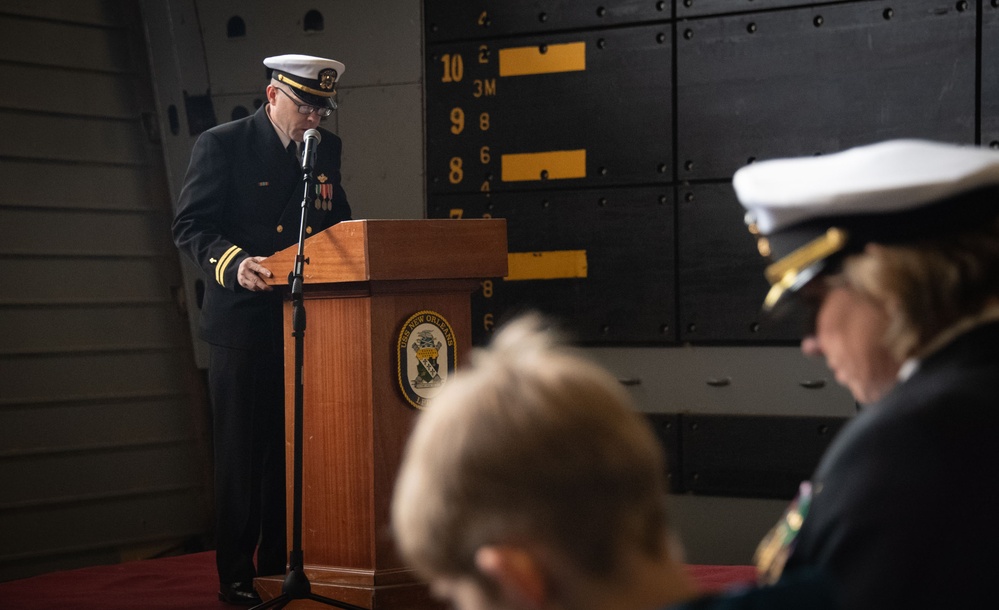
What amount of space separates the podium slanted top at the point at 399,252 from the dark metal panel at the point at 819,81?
1.22m

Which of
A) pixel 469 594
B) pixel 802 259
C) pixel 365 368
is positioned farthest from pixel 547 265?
pixel 469 594

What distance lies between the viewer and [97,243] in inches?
165

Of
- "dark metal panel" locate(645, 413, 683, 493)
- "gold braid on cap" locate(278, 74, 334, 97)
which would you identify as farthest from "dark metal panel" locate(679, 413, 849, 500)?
"gold braid on cap" locate(278, 74, 334, 97)

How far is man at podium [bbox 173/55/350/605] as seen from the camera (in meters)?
3.04

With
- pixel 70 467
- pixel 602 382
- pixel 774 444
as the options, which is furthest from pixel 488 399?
pixel 70 467

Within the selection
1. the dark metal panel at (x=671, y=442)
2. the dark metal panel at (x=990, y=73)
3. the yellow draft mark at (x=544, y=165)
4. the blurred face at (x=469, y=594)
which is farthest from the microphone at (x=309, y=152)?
the dark metal panel at (x=990, y=73)

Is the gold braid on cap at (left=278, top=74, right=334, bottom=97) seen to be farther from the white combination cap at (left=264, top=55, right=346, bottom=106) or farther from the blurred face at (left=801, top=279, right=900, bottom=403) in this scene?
the blurred face at (left=801, top=279, right=900, bottom=403)

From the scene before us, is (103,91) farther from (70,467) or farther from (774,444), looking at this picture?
(774,444)

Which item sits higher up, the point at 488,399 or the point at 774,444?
the point at 488,399

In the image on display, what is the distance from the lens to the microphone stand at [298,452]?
8.44 ft

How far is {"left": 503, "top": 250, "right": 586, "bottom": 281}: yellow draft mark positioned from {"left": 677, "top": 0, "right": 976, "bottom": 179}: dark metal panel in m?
0.47

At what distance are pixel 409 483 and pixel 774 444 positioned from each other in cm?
302

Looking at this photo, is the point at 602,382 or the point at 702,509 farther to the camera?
the point at 702,509

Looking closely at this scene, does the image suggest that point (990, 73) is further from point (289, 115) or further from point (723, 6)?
point (289, 115)
